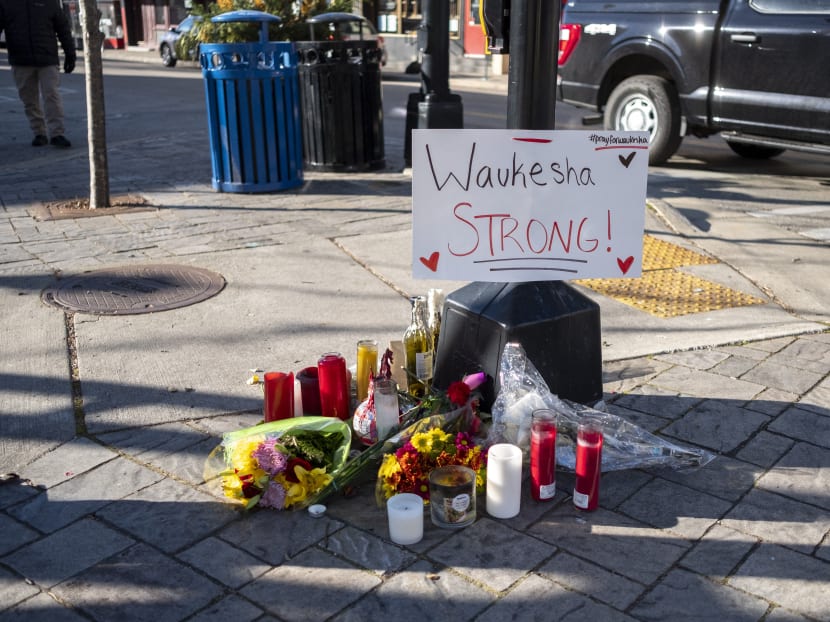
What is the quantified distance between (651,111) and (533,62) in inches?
224

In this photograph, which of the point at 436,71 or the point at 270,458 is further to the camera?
the point at 436,71

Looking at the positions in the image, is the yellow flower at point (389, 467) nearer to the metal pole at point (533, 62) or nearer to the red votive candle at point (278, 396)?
the red votive candle at point (278, 396)

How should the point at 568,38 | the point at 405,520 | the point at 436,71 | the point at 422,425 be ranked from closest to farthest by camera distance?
the point at 405,520 → the point at 422,425 → the point at 436,71 → the point at 568,38

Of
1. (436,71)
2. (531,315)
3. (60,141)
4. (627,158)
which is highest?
(436,71)

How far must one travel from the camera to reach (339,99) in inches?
321

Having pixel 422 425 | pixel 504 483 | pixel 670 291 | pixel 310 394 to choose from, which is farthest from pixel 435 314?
pixel 670 291

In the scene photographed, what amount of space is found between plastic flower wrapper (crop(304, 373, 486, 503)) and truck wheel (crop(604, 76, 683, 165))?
561 centimetres

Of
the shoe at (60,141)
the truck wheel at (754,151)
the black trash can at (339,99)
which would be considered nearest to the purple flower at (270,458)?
the black trash can at (339,99)

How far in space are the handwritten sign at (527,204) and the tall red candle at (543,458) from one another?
25.4 inches

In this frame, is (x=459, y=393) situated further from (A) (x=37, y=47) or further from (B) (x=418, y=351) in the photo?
(A) (x=37, y=47)

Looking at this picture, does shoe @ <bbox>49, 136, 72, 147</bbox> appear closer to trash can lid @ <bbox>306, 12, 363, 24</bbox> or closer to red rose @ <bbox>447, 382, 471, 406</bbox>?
trash can lid @ <bbox>306, 12, 363, 24</bbox>

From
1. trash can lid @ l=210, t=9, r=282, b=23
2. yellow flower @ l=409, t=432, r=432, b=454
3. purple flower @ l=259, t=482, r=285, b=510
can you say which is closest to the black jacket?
trash can lid @ l=210, t=9, r=282, b=23

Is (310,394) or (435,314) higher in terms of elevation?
(435,314)

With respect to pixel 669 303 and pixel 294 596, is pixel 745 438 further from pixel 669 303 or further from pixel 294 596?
pixel 294 596
